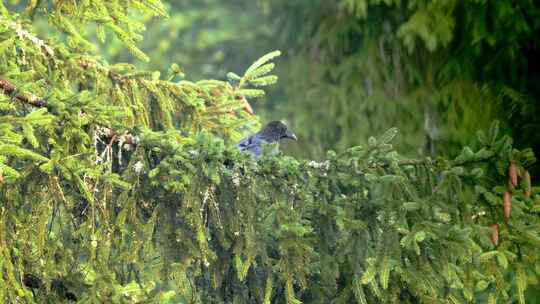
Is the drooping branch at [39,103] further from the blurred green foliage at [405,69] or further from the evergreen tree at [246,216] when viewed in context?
the blurred green foliage at [405,69]

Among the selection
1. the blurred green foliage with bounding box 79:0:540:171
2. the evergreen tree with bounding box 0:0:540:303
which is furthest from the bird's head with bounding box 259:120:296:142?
the evergreen tree with bounding box 0:0:540:303

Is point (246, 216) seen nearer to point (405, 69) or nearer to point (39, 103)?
point (39, 103)

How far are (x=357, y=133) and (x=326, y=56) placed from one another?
1.35 meters

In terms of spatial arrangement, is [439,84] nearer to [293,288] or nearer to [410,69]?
[410,69]

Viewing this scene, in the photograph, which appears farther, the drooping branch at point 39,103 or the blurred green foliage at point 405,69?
the blurred green foliage at point 405,69

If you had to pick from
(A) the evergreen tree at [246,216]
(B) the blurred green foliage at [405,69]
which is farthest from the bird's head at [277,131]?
(A) the evergreen tree at [246,216]

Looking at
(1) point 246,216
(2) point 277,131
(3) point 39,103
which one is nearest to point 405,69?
(2) point 277,131

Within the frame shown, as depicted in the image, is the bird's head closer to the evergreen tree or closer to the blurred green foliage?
the blurred green foliage

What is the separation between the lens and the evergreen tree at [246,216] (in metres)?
4.30

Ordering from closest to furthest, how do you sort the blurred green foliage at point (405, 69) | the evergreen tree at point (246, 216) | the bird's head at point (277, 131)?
the evergreen tree at point (246, 216), the bird's head at point (277, 131), the blurred green foliage at point (405, 69)

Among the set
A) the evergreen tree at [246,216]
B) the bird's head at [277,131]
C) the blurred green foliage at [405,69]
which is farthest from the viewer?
the blurred green foliage at [405,69]

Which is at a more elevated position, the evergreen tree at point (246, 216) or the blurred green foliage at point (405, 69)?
the blurred green foliage at point (405, 69)

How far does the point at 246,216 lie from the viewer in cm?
443

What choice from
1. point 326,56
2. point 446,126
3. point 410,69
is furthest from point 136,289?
point 326,56
